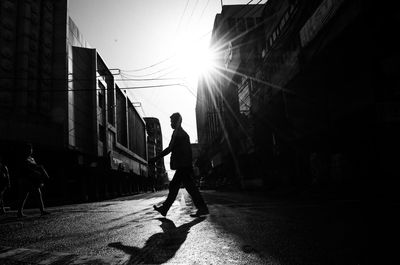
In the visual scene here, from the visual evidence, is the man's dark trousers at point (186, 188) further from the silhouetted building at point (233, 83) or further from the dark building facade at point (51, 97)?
the silhouetted building at point (233, 83)

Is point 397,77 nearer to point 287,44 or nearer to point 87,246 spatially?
point 287,44

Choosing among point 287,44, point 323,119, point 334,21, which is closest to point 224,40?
point 287,44

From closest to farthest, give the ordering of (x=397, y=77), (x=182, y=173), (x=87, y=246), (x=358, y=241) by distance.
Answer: (x=358, y=241) → (x=87, y=246) → (x=182, y=173) → (x=397, y=77)

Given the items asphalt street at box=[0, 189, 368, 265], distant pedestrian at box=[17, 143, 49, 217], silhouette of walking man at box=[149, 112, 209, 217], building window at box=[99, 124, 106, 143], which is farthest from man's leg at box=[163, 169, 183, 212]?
building window at box=[99, 124, 106, 143]

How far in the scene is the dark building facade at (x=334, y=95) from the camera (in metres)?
8.40

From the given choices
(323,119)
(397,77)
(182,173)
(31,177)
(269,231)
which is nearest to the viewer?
(269,231)

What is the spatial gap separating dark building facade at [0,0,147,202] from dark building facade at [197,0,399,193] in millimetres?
10893

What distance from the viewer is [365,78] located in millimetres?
9547

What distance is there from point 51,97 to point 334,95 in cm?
1899

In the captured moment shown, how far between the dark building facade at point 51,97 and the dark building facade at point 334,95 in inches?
429

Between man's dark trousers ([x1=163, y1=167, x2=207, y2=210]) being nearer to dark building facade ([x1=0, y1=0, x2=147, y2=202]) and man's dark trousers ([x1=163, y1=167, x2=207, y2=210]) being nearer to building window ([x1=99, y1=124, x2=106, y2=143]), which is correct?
dark building facade ([x1=0, y1=0, x2=147, y2=202])

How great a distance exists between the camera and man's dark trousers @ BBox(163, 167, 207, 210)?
5.02m

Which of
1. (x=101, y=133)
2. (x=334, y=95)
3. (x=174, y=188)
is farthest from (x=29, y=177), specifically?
(x=101, y=133)

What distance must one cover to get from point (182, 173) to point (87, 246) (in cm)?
267
